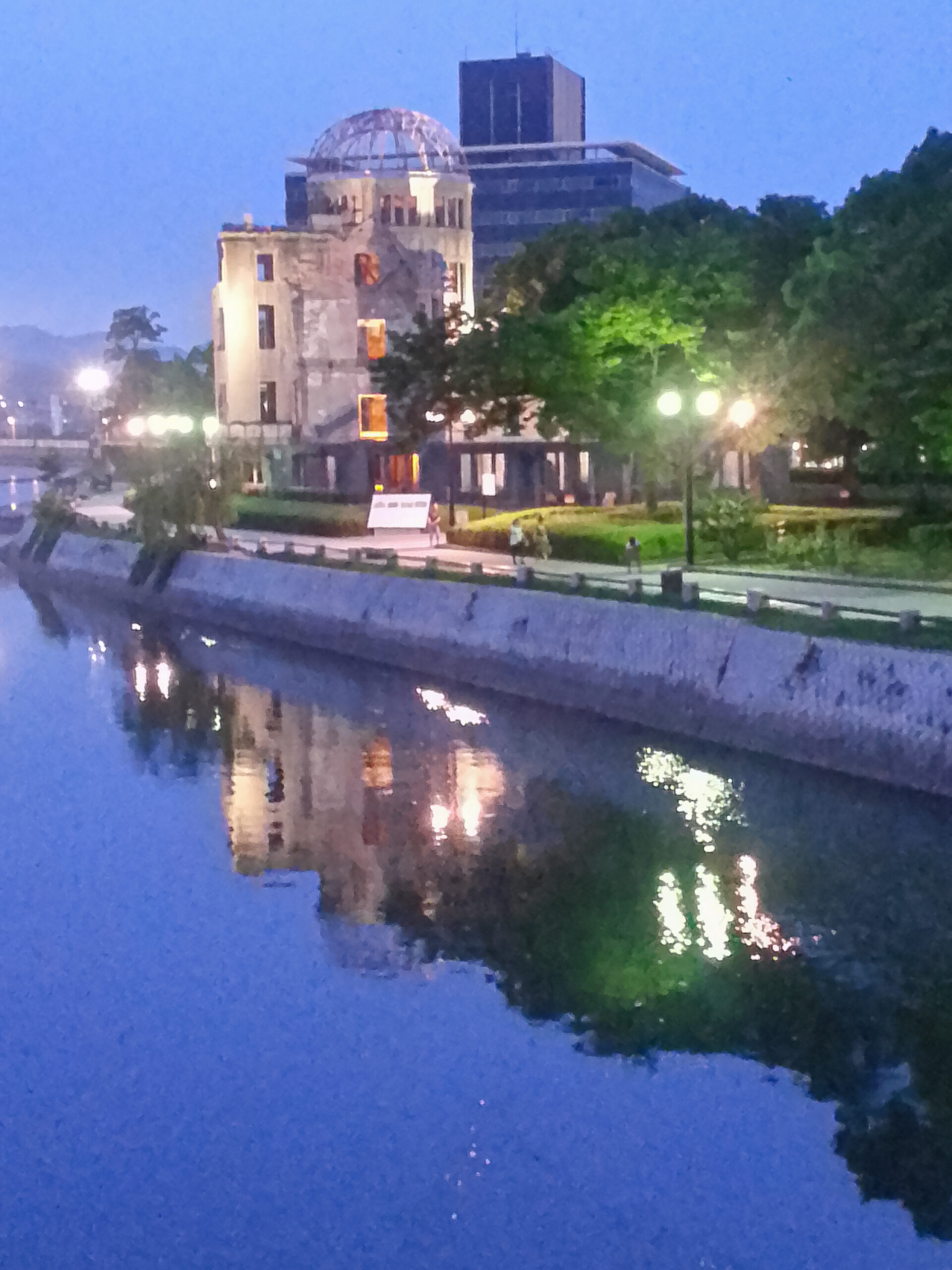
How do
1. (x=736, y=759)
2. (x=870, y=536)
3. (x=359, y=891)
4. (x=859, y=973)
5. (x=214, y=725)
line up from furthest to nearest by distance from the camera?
(x=870, y=536), (x=214, y=725), (x=736, y=759), (x=359, y=891), (x=859, y=973)

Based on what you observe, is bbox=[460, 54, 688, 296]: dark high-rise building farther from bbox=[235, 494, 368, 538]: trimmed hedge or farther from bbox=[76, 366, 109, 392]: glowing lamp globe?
bbox=[235, 494, 368, 538]: trimmed hedge

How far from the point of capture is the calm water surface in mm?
14391

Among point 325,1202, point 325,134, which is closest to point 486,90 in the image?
point 325,134

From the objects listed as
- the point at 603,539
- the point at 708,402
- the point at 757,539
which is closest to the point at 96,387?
the point at 603,539

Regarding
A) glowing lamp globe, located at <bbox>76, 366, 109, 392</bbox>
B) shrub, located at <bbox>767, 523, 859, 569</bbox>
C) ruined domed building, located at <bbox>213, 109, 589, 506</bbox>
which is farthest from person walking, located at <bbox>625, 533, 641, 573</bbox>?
glowing lamp globe, located at <bbox>76, 366, 109, 392</bbox>

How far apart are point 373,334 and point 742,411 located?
3075cm

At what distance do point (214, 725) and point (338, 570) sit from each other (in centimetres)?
927

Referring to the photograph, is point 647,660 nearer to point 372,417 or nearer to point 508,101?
point 372,417

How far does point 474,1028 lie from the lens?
18406 mm

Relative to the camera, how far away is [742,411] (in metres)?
37.7

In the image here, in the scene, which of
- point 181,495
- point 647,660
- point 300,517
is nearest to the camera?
point 647,660

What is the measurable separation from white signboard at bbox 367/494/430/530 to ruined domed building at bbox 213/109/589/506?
12824 millimetres

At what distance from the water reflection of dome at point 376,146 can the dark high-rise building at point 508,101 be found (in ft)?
211

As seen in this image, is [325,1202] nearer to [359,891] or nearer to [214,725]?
[359,891]
